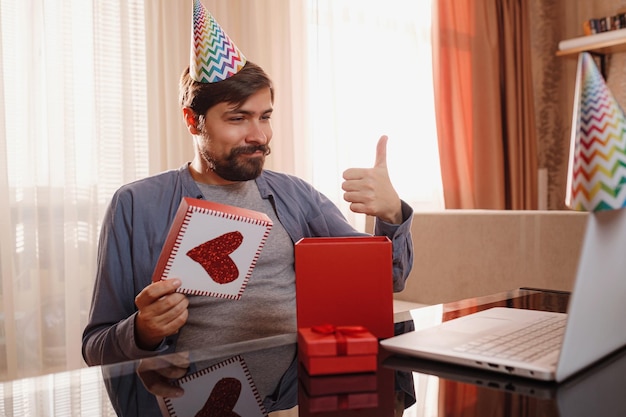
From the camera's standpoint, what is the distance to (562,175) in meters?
4.29

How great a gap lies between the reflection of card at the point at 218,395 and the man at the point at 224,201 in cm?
33

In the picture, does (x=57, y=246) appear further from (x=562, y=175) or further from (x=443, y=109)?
(x=562, y=175)

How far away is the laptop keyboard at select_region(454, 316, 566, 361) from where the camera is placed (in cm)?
68

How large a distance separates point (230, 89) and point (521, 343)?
39.4 inches

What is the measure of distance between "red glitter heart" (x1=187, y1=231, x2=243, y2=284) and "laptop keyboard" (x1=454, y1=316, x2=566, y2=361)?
0.40 metres

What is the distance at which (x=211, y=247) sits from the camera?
96 centimetres

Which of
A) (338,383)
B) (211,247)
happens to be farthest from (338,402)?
(211,247)

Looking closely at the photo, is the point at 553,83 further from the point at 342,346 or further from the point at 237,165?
the point at 342,346

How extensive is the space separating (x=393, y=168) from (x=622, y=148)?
2767mm

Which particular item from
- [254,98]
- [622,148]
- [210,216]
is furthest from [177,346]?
[622,148]

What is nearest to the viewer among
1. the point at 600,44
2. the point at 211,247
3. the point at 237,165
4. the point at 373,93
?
the point at 211,247

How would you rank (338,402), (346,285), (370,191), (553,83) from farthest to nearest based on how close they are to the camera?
1. (553,83)
2. (370,191)
3. (346,285)
4. (338,402)

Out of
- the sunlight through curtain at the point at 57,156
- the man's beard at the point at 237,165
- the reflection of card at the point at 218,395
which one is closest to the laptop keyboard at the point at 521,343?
the reflection of card at the point at 218,395

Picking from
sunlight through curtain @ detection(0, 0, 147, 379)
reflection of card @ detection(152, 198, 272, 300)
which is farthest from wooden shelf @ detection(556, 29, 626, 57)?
reflection of card @ detection(152, 198, 272, 300)
